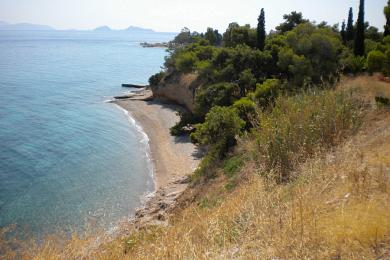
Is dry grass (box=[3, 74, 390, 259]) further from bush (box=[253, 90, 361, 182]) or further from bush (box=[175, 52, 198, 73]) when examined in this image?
bush (box=[175, 52, 198, 73])

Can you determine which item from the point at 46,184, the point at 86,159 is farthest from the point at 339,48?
the point at 46,184

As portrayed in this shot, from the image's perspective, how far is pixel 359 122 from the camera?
423 inches

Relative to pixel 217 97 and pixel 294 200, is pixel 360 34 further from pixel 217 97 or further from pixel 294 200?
pixel 294 200

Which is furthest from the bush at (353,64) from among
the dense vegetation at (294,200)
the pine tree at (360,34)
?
the dense vegetation at (294,200)

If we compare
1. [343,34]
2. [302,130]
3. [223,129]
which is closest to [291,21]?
[343,34]

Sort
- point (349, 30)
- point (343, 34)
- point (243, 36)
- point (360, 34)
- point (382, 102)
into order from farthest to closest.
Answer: point (243, 36), point (343, 34), point (349, 30), point (360, 34), point (382, 102)

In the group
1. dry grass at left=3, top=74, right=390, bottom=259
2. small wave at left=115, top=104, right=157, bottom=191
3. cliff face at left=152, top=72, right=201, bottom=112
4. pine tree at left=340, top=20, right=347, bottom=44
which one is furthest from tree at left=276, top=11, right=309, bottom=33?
dry grass at left=3, top=74, right=390, bottom=259

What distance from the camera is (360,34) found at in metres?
33.1

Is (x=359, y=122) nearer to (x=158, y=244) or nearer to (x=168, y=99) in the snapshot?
(x=158, y=244)

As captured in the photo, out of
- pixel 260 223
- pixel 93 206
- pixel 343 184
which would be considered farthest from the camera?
pixel 93 206

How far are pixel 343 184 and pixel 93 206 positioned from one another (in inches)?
718

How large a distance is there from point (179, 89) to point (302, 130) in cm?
3934

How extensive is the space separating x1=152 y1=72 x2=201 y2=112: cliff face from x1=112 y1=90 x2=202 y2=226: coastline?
121 cm

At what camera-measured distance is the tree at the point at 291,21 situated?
158 feet
